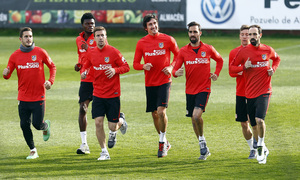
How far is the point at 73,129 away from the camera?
12930 mm

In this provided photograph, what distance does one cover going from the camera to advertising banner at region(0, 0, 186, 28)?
32.5m

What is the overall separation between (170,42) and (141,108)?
16.7 feet

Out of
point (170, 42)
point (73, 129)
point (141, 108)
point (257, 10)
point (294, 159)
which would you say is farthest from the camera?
point (257, 10)

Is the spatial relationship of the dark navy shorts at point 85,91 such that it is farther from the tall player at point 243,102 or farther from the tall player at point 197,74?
the tall player at point 243,102

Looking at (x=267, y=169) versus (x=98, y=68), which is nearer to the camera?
(x=267, y=169)

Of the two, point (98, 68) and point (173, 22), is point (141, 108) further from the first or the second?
point (173, 22)

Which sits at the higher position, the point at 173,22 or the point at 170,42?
the point at 170,42

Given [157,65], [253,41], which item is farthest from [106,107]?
[253,41]

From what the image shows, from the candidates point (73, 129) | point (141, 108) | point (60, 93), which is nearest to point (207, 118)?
point (141, 108)

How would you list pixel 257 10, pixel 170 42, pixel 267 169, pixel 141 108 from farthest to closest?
pixel 257 10 → pixel 141 108 → pixel 170 42 → pixel 267 169

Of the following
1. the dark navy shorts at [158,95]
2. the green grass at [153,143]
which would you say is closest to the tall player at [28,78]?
the green grass at [153,143]

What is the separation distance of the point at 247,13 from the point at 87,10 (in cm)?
886

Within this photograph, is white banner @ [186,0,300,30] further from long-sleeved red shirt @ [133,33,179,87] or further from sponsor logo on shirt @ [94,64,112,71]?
sponsor logo on shirt @ [94,64,112,71]

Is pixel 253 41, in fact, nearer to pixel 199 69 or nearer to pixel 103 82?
pixel 199 69
